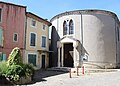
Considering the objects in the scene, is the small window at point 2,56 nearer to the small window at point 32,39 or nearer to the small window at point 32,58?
the small window at point 32,58

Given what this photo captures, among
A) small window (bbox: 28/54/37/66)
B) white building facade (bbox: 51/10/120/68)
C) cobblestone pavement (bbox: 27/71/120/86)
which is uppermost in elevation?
white building facade (bbox: 51/10/120/68)

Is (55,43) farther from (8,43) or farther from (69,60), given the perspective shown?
(8,43)

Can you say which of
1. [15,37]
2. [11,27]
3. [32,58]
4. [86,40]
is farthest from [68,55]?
[11,27]

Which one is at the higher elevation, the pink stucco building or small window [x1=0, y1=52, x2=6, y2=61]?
the pink stucco building

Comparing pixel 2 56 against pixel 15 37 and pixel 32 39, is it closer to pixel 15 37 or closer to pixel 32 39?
pixel 15 37

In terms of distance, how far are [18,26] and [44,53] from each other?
634 centimetres

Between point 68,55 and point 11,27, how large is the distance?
33.7 feet

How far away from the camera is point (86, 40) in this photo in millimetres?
29312

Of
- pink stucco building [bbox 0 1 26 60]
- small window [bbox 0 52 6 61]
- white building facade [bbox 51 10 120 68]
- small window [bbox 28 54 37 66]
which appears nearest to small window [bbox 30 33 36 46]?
small window [bbox 28 54 37 66]

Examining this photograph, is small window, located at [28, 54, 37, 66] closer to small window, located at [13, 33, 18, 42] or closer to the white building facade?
small window, located at [13, 33, 18, 42]

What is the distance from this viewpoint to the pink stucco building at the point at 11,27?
24.6 meters

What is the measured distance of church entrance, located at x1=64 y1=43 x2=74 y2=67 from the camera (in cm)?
3115

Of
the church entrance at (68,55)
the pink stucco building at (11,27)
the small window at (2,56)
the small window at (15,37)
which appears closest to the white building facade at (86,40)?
the church entrance at (68,55)

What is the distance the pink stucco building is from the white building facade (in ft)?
22.0
